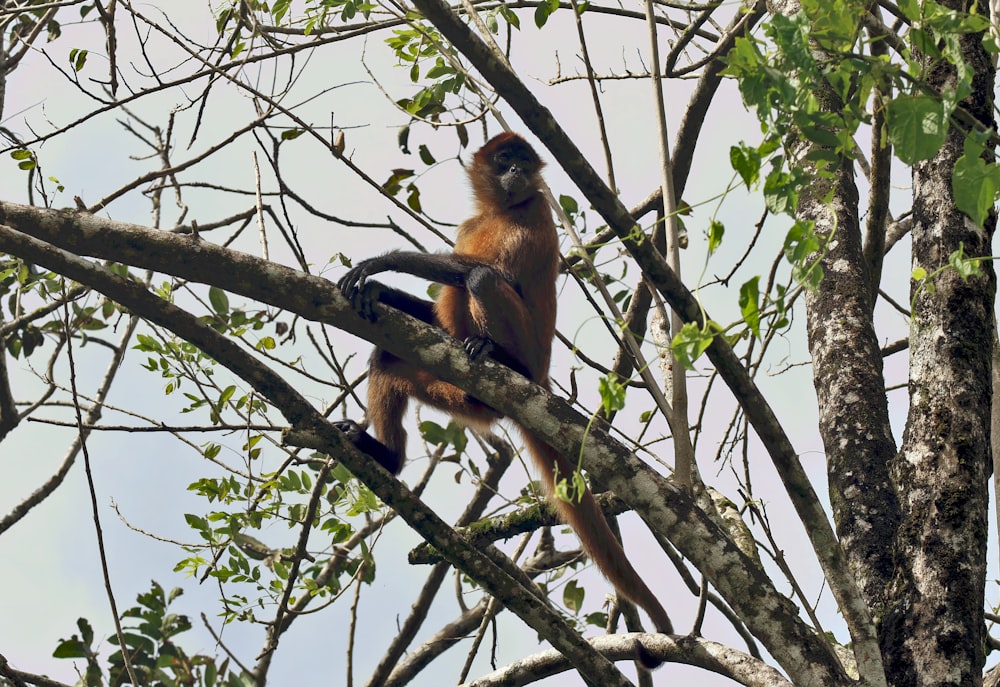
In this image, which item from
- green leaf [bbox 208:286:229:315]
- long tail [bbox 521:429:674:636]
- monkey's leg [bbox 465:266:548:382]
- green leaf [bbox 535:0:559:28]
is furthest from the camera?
→ green leaf [bbox 208:286:229:315]

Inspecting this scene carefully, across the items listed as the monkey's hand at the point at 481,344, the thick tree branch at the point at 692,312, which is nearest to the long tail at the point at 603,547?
the monkey's hand at the point at 481,344

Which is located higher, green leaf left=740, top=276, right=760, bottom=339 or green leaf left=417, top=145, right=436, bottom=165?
green leaf left=417, top=145, right=436, bottom=165

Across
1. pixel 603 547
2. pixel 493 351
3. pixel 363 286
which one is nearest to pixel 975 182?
pixel 363 286

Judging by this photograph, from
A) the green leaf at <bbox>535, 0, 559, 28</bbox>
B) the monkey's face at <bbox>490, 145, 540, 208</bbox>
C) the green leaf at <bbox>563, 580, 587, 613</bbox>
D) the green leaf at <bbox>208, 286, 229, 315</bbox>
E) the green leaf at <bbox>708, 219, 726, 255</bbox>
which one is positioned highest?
the monkey's face at <bbox>490, 145, 540, 208</bbox>

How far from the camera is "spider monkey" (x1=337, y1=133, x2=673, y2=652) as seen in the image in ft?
18.1

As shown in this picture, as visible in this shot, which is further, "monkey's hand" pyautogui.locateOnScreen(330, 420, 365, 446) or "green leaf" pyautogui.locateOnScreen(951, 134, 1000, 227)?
"monkey's hand" pyautogui.locateOnScreen(330, 420, 365, 446)

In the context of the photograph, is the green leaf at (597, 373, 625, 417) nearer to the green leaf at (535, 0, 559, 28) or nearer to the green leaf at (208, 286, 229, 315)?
the green leaf at (535, 0, 559, 28)

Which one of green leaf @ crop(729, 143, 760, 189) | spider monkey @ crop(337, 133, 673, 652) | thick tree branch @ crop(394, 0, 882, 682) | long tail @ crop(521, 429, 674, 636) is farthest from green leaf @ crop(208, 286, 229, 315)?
green leaf @ crop(729, 143, 760, 189)

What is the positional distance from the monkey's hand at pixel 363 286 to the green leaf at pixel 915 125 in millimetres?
2442

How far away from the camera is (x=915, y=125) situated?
264cm

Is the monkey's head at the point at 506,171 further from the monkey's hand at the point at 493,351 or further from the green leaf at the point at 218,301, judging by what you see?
the green leaf at the point at 218,301

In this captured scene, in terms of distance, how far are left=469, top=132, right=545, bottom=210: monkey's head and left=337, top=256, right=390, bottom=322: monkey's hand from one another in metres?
1.98

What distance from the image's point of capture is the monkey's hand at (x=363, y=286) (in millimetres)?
4480

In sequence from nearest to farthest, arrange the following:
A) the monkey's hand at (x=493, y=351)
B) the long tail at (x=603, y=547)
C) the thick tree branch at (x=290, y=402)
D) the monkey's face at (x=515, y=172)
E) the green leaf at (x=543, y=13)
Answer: the thick tree branch at (x=290, y=402)
the green leaf at (x=543, y=13)
the long tail at (x=603, y=547)
the monkey's hand at (x=493, y=351)
the monkey's face at (x=515, y=172)
